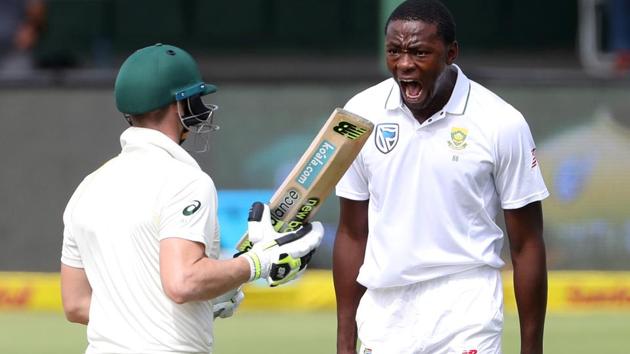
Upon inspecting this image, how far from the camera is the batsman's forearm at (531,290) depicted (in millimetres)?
5012

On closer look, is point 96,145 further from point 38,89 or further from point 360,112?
point 360,112

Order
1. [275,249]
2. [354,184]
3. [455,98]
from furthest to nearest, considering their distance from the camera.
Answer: [354,184], [455,98], [275,249]

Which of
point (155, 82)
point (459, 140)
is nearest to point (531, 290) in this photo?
point (459, 140)

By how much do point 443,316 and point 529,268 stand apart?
33 centimetres

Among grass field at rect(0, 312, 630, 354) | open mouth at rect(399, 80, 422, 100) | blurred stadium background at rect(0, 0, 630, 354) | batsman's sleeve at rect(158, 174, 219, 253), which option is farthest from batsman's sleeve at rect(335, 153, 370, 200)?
blurred stadium background at rect(0, 0, 630, 354)

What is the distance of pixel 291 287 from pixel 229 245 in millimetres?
554

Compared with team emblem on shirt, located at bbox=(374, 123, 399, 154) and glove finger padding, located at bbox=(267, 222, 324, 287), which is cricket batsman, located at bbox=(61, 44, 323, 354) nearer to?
glove finger padding, located at bbox=(267, 222, 324, 287)

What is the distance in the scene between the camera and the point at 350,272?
5.28 m

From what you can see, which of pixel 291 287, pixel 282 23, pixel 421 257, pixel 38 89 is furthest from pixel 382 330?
pixel 282 23

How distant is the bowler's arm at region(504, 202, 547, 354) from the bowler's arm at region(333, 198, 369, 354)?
55cm

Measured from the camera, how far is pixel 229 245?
1107cm

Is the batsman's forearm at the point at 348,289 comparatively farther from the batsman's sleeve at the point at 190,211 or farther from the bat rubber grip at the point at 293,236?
the batsman's sleeve at the point at 190,211

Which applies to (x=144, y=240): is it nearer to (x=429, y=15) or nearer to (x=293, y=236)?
(x=293, y=236)

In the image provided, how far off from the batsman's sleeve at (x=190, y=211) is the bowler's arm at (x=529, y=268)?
1149mm
